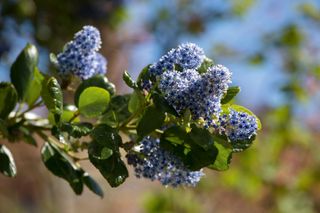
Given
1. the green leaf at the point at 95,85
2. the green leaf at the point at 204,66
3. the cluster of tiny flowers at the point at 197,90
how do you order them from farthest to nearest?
the green leaf at the point at 95,85
the green leaf at the point at 204,66
the cluster of tiny flowers at the point at 197,90

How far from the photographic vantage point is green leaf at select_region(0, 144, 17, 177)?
1.19 meters

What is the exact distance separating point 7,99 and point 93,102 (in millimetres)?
216

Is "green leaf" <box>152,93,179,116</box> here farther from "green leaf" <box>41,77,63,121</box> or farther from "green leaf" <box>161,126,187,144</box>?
"green leaf" <box>41,77,63,121</box>

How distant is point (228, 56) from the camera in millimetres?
4051

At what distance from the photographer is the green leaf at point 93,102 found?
1160 millimetres

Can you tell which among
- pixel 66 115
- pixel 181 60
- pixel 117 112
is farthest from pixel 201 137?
pixel 66 115

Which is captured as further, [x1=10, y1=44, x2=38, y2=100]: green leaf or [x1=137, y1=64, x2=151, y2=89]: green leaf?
[x1=10, y1=44, x2=38, y2=100]: green leaf

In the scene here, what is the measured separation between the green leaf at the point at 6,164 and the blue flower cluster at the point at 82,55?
217mm

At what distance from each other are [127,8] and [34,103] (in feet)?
6.68

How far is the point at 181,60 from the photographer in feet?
3.47

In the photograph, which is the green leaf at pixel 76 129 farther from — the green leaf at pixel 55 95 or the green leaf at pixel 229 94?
the green leaf at pixel 229 94

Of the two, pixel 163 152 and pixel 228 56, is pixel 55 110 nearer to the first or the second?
pixel 163 152

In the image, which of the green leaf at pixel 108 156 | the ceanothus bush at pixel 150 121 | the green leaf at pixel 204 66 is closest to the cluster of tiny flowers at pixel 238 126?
the ceanothus bush at pixel 150 121

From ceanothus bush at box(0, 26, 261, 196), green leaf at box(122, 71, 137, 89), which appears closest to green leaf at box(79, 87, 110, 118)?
ceanothus bush at box(0, 26, 261, 196)
